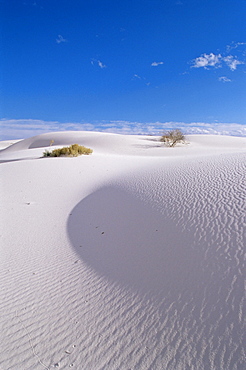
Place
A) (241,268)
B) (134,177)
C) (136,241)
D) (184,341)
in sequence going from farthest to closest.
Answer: (134,177), (136,241), (241,268), (184,341)

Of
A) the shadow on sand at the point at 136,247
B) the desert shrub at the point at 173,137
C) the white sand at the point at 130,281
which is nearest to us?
the white sand at the point at 130,281

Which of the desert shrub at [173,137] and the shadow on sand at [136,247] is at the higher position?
the desert shrub at [173,137]

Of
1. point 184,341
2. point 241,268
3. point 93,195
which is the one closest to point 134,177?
point 93,195

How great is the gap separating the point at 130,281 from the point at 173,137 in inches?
1033

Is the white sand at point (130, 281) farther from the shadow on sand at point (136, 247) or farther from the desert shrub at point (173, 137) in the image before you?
the desert shrub at point (173, 137)

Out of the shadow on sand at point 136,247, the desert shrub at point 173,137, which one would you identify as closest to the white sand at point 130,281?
the shadow on sand at point 136,247

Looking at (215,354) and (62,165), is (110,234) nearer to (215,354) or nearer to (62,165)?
(215,354)

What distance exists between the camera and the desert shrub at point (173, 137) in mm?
27163

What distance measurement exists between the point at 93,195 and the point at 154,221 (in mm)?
2860

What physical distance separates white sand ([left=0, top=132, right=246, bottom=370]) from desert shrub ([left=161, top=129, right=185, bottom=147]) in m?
22.5

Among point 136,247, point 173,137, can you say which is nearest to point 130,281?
point 136,247

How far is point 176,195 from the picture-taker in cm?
500

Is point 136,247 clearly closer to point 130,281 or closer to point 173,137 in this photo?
point 130,281

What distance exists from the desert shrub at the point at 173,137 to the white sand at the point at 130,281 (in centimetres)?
2246
